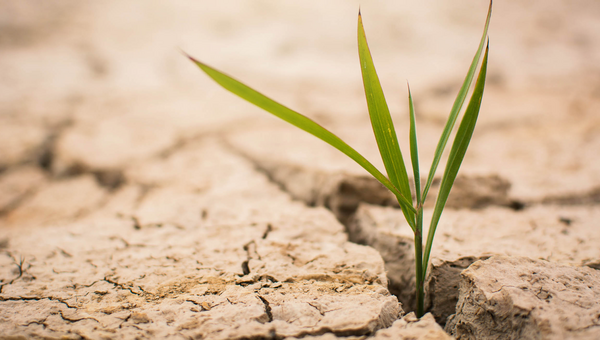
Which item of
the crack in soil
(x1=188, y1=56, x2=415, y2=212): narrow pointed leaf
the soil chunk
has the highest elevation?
(x1=188, y1=56, x2=415, y2=212): narrow pointed leaf

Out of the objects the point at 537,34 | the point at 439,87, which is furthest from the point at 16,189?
the point at 537,34

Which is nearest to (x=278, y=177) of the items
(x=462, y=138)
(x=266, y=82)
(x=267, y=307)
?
(x=267, y=307)

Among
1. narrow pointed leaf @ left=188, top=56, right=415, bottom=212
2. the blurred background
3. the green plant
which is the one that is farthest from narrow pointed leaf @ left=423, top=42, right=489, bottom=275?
the blurred background

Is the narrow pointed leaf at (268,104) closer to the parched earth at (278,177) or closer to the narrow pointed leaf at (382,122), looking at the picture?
the narrow pointed leaf at (382,122)

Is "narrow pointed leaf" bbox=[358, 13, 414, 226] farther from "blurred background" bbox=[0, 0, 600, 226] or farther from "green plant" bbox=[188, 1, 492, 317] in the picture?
"blurred background" bbox=[0, 0, 600, 226]

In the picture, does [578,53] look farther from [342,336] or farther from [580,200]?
[342,336]

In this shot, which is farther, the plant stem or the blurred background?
the blurred background

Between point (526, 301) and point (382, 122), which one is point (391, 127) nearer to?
point (382, 122)

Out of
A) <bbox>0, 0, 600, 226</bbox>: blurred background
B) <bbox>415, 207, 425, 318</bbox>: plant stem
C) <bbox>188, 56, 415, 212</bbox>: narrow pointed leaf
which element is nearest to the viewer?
<bbox>188, 56, 415, 212</bbox>: narrow pointed leaf
